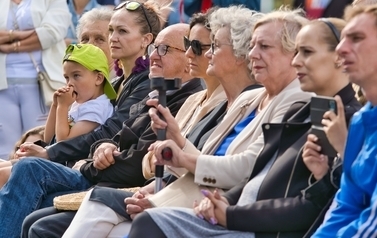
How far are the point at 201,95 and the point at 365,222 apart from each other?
2.39 metres

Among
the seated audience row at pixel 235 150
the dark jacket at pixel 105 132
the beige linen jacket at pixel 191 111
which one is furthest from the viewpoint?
the dark jacket at pixel 105 132

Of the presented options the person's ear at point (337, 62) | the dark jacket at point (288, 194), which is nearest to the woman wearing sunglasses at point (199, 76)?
the dark jacket at point (288, 194)

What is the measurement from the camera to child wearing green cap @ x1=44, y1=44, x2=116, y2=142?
731cm

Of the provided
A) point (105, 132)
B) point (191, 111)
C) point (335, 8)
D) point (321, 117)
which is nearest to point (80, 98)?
point (105, 132)

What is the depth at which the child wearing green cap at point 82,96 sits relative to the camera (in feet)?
24.0

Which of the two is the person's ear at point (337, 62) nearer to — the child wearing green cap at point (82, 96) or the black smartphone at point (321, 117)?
the black smartphone at point (321, 117)

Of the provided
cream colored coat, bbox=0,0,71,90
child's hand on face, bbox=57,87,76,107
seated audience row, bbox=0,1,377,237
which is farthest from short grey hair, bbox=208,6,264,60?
cream colored coat, bbox=0,0,71,90

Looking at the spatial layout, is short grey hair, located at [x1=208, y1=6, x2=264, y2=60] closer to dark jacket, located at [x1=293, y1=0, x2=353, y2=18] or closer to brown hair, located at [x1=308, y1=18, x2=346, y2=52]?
brown hair, located at [x1=308, y1=18, x2=346, y2=52]

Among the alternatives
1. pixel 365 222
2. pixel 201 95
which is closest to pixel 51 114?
pixel 201 95

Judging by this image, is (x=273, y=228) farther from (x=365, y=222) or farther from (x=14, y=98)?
(x=14, y=98)

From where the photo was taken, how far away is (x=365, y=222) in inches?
163

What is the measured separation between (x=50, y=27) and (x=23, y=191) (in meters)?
3.42

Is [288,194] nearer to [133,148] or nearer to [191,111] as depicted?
[191,111]

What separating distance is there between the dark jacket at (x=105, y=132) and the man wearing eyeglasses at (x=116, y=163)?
29 centimetres
